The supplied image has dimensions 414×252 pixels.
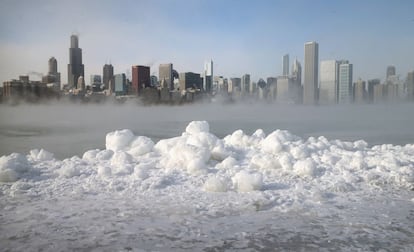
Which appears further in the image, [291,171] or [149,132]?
[149,132]

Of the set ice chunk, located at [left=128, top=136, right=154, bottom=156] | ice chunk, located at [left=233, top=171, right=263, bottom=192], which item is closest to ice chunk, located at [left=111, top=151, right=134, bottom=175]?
ice chunk, located at [left=128, top=136, right=154, bottom=156]

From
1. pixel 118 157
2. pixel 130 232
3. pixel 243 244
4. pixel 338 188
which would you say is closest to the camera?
pixel 243 244

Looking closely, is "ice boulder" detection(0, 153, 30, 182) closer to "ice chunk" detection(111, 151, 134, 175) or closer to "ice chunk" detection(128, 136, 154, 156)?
"ice chunk" detection(111, 151, 134, 175)

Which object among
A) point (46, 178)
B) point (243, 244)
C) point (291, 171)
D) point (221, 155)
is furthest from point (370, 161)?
point (46, 178)

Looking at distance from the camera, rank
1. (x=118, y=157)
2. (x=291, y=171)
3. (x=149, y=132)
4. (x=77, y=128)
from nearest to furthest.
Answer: (x=291, y=171), (x=118, y=157), (x=77, y=128), (x=149, y=132)

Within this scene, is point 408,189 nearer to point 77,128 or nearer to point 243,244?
point 243,244

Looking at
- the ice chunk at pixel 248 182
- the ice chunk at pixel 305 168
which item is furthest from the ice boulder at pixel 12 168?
the ice chunk at pixel 305 168

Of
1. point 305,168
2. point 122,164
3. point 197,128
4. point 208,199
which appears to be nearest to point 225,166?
point 305,168

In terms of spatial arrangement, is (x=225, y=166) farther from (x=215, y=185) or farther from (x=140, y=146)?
(x=140, y=146)
